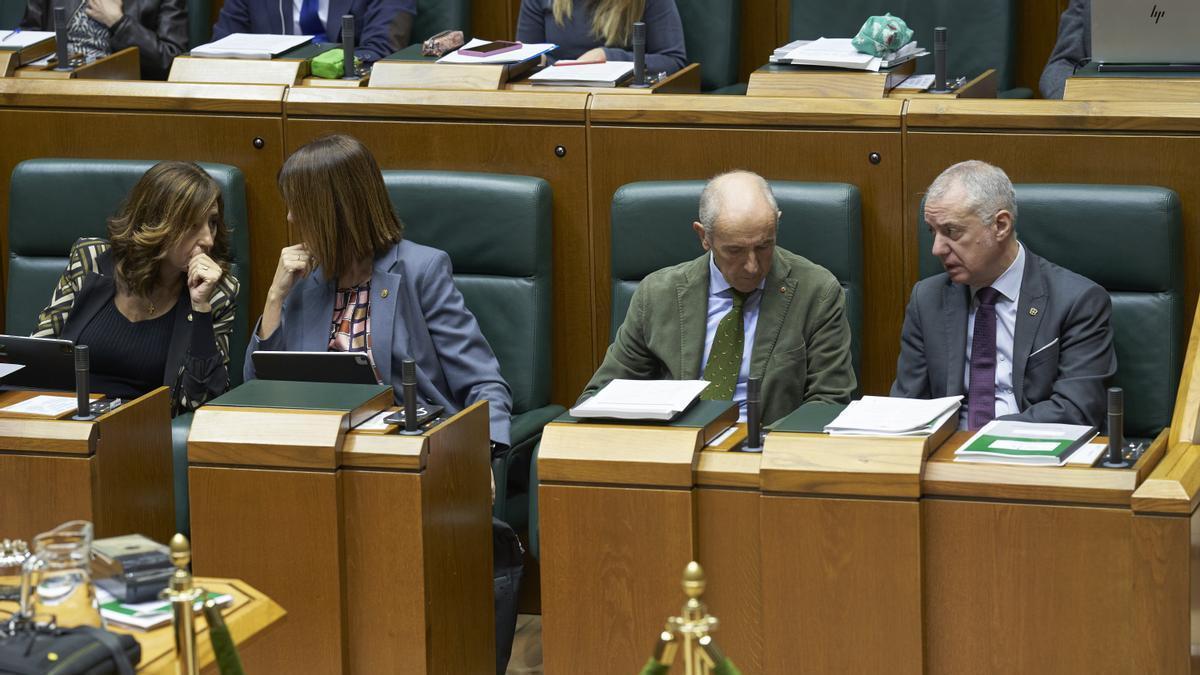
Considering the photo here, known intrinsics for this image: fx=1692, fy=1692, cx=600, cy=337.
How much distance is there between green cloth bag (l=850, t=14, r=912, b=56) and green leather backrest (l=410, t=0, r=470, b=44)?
1215mm

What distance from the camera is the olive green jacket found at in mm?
2633

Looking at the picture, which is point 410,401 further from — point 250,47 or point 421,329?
point 250,47

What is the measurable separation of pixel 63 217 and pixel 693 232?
1.18 metres

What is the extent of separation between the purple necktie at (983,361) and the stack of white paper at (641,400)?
53 cm

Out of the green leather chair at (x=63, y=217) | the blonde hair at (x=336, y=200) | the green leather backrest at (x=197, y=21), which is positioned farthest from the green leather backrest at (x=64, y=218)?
the green leather backrest at (x=197, y=21)

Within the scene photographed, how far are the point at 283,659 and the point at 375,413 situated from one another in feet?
1.14

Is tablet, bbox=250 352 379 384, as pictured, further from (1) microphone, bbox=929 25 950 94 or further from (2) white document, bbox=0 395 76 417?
(1) microphone, bbox=929 25 950 94

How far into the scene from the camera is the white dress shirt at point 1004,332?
8.46ft

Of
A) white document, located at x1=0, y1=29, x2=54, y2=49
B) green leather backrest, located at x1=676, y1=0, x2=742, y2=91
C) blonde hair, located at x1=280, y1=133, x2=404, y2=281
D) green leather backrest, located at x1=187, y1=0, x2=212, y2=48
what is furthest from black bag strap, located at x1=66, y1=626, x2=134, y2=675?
green leather backrest, located at x1=187, y1=0, x2=212, y2=48

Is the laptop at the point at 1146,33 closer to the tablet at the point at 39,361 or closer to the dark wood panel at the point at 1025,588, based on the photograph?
the dark wood panel at the point at 1025,588

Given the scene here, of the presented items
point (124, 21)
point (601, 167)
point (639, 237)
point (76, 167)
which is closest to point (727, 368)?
point (639, 237)

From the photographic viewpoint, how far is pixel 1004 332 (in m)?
2.60

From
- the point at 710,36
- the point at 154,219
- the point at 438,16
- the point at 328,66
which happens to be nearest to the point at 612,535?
the point at 154,219

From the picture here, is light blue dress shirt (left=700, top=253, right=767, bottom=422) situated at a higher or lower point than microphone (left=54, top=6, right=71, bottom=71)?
lower
